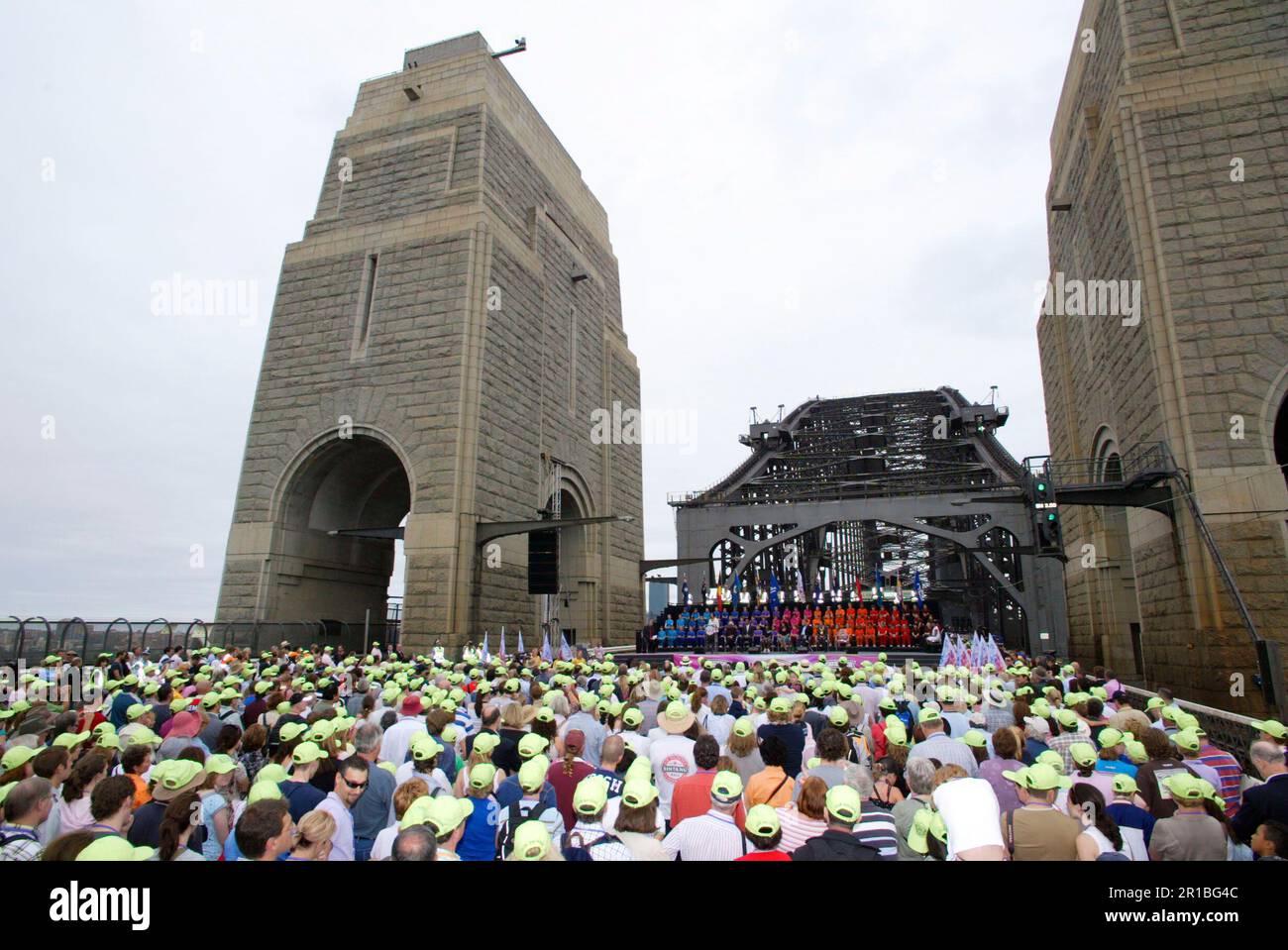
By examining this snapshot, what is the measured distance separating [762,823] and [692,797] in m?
1.52

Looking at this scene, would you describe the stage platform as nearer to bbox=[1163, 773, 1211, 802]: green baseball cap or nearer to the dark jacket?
bbox=[1163, 773, 1211, 802]: green baseball cap

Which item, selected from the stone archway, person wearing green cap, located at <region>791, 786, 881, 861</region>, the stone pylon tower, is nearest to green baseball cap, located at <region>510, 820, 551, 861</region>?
person wearing green cap, located at <region>791, 786, 881, 861</region>

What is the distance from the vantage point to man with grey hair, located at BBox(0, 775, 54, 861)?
4.08 m

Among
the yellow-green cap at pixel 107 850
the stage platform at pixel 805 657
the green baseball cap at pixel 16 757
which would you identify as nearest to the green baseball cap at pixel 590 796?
the yellow-green cap at pixel 107 850

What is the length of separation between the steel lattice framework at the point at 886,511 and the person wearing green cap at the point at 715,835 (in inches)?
1438

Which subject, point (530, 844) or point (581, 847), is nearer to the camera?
point (530, 844)

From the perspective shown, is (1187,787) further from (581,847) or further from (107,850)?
(107,850)

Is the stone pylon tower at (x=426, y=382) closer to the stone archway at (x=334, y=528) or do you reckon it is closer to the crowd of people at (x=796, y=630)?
the stone archway at (x=334, y=528)

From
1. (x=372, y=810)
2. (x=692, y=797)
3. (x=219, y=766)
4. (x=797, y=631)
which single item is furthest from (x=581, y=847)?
(x=797, y=631)

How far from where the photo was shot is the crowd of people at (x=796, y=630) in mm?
32562

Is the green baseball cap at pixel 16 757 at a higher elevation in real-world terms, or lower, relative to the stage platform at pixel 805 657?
higher

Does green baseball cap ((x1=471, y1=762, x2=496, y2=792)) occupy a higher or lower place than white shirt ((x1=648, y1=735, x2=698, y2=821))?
higher

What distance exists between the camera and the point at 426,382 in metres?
24.8

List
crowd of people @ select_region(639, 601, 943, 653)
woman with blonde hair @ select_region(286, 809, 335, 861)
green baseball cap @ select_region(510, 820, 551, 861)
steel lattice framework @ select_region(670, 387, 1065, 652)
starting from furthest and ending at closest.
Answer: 1. steel lattice framework @ select_region(670, 387, 1065, 652)
2. crowd of people @ select_region(639, 601, 943, 653)
3. woman with blonde hair @ select_region(286, 809, 335, 861)
4. green baseball cap @ select_region(510, 820, 551, 861)
